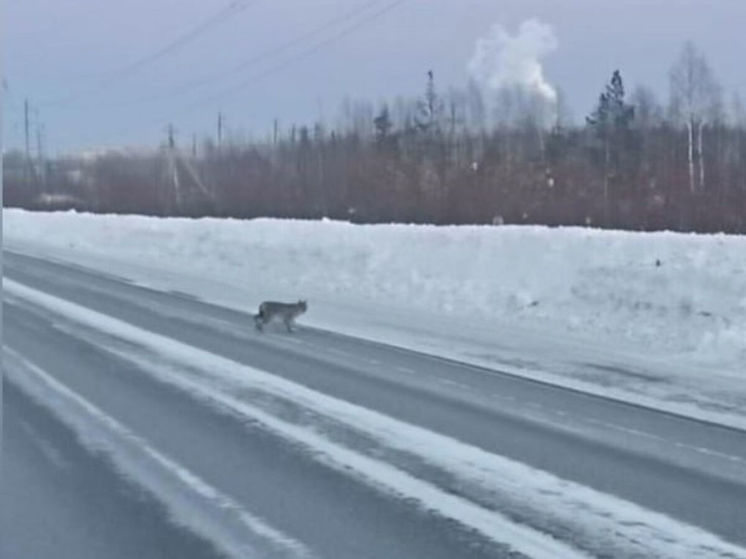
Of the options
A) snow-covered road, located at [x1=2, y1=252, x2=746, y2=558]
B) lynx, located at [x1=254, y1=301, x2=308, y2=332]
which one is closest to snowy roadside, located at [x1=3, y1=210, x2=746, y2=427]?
lynx, located at [x1=254, y1=301, x2=308, y2=332]

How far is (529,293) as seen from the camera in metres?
26.9

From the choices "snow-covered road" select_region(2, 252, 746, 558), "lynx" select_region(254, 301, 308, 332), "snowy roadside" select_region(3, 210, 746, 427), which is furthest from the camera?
"lynx" select_region(254, 301, 308, 332)

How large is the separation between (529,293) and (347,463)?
1602 centimetres

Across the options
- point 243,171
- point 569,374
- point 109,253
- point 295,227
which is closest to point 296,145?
point 243,171

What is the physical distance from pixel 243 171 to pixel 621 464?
81.9 meters

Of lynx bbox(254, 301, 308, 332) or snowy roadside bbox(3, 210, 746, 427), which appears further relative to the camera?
lynx bbox(254, 301, 308, 332)

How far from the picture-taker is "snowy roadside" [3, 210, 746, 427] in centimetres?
1838

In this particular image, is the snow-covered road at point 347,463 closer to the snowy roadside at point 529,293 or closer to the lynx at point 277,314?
the snowy roadside at point 529,293

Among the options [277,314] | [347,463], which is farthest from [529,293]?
[347,463]

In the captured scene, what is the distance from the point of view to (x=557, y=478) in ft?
34.6

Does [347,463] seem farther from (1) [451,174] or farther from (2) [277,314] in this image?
(1) [451,174]

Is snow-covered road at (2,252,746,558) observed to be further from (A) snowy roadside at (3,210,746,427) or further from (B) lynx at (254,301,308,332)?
(B) lynx at (254,301,308,332)

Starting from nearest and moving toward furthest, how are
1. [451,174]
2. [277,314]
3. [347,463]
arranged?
[347,463] → [277,314] → [451,174]

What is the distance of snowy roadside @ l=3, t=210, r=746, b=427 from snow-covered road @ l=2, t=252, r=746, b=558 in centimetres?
148
